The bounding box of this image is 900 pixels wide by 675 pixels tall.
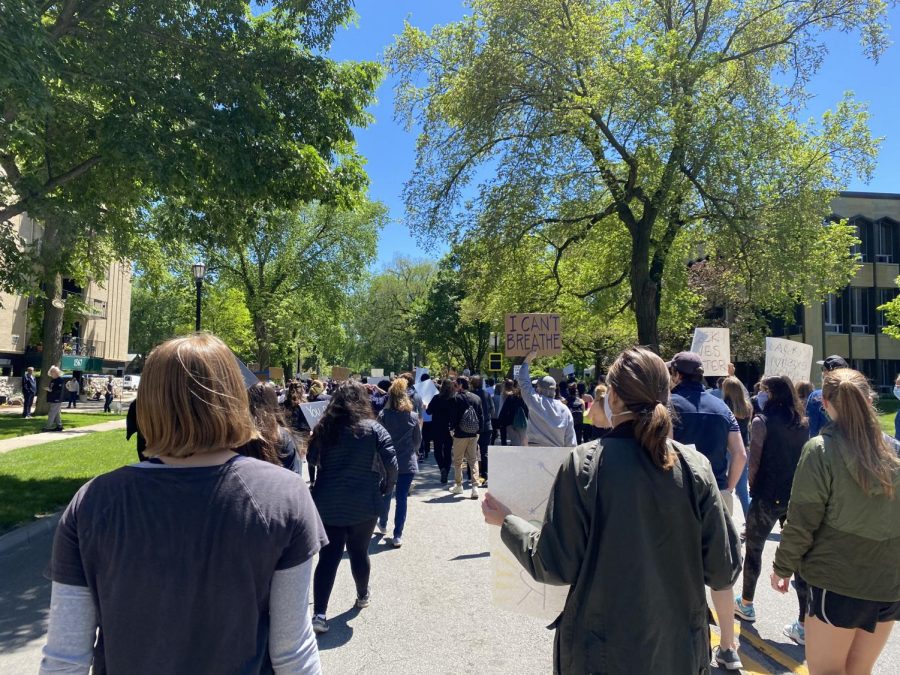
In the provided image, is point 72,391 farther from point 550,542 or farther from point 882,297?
point 882,297

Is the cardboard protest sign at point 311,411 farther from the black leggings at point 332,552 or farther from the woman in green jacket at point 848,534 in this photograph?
the woman in green jacket at point 848,534

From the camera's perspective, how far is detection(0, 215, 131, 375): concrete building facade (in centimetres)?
3572

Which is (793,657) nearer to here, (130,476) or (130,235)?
(130,476)

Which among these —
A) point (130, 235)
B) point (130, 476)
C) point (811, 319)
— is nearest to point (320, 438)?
point (130, 476)

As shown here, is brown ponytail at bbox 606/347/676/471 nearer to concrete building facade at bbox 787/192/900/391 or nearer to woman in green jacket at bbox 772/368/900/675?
woman in green jacket at bbox 772/368/900/675

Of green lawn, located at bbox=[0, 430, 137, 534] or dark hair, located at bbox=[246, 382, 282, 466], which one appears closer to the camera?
dark hair, located at bbox=[246, 382, 282, 466]

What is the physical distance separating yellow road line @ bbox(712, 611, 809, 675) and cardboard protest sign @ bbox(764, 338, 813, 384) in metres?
4.56

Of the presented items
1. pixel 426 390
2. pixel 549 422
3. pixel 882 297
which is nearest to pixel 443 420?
pixel 426 390

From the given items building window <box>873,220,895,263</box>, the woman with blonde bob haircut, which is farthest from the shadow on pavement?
building window <box>873,220,895,263</box>

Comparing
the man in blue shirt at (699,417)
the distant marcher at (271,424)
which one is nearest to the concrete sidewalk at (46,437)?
the distant marcher at (271,424)

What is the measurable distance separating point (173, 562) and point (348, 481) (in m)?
3.32

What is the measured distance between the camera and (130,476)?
1.69 m

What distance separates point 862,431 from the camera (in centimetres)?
299

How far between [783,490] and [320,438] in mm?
3604
